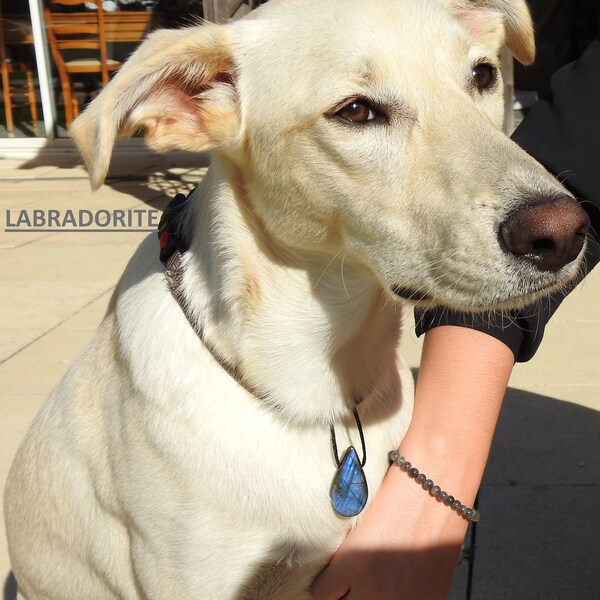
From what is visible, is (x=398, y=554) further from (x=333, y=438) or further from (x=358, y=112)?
(x=358, y=112)

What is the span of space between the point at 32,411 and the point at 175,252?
2.09 meters

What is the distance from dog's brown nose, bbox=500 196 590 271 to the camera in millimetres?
1655

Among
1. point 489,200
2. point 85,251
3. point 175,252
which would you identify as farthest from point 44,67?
point 489,200

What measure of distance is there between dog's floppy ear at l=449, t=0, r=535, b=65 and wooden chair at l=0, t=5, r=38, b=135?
32.0ft

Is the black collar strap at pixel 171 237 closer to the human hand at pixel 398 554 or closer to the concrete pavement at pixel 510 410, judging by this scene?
the human hand at pixel 398 554

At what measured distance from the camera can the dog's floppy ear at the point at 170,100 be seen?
6.30 ft

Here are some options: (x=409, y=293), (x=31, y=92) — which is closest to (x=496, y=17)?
(x=409, y=293)

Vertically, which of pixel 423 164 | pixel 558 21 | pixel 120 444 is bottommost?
pixel 558 21

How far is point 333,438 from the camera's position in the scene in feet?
7.30

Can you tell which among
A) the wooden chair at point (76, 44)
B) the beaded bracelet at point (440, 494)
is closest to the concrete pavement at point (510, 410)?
the beaded bracelet at point (440, 494)

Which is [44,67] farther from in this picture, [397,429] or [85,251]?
[397,429]

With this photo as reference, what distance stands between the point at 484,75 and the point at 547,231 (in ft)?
2.29

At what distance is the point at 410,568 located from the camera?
2115 millimetres

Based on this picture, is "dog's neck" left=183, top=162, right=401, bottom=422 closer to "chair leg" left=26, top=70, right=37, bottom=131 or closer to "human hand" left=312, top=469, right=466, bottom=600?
"human hand" left=312, top=469, right=466, bottom=600
